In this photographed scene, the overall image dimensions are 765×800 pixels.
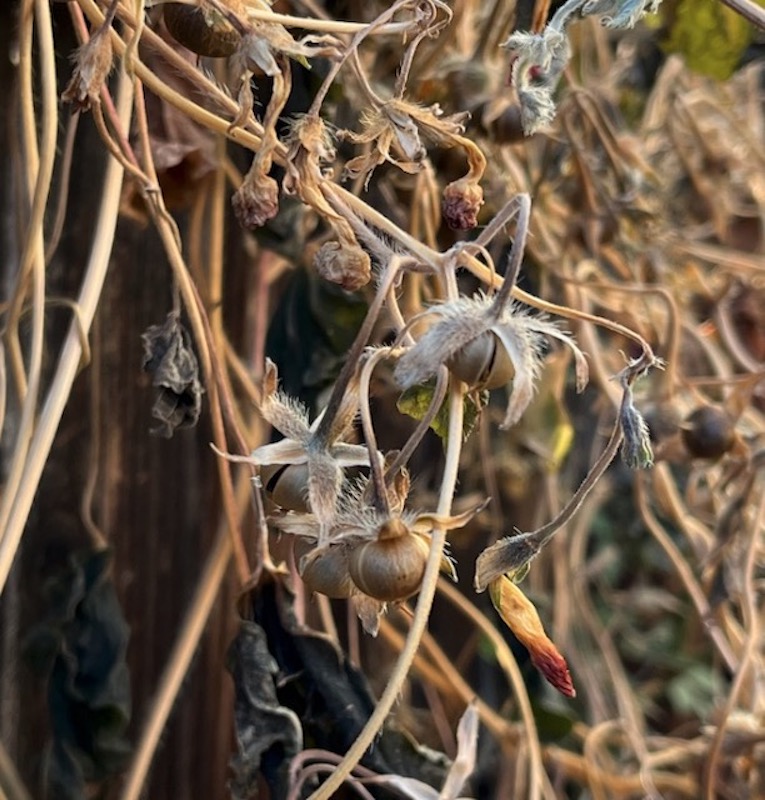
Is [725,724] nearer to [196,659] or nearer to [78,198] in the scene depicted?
[196,659]

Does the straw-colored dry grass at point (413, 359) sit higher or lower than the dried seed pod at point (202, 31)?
lower

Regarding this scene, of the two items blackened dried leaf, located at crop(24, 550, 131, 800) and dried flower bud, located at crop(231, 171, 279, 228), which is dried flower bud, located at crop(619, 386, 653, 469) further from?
blackened dried leaf, located at crop(24, 550, 131, 800)

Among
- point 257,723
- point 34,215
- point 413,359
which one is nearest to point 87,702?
point 257,723

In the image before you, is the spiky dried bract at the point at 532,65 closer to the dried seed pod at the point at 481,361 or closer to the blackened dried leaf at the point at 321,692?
the dried seed pod at the point at 481,361

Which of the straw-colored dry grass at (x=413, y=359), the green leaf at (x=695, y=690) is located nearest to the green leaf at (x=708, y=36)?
the straw-colored dry grass at (x=413, y=359)

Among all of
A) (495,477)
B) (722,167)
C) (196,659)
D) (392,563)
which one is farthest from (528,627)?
(722,167)
